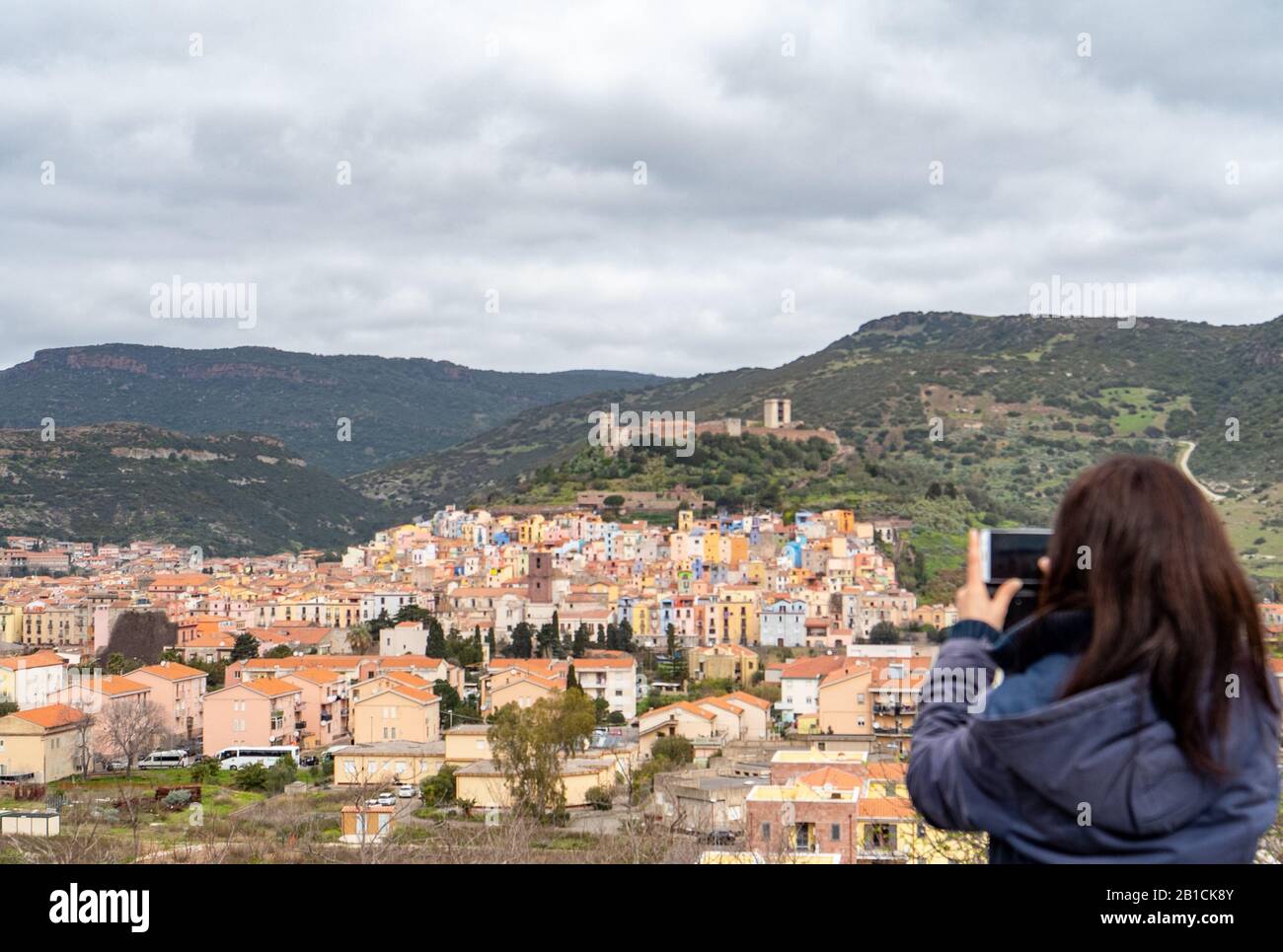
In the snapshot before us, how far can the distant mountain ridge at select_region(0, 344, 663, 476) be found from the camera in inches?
3000

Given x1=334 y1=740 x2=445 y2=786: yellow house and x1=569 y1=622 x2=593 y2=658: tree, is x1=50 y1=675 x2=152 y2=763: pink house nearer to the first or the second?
x1=334 y1=740 x2=445 y2=786: yellow house

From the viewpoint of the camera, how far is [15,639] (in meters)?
31.8

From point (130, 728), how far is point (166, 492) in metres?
36.4

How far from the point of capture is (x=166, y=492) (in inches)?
2117

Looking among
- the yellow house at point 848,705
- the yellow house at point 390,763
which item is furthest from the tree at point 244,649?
the yellow house at point 848,705

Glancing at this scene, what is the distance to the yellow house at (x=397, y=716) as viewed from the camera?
789 inches

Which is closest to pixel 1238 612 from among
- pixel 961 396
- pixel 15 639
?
pixel 15 639

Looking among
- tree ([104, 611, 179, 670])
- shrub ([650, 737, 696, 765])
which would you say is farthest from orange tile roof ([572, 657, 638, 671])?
tree ([104, 611, 179, 670])

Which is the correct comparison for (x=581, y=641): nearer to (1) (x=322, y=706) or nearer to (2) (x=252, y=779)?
(1) (x=322, y=706)

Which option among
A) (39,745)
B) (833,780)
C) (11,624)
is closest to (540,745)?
(833,780)

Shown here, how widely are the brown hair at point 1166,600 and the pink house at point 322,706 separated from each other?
2210 centimetres

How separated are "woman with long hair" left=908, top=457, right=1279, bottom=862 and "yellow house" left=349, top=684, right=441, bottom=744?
19375 millimetres

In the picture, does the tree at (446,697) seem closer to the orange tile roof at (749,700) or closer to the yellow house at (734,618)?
the orange tile roof at (749,700)
